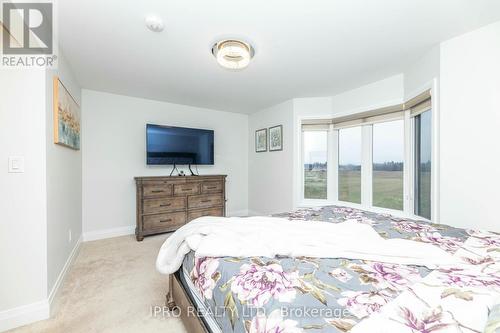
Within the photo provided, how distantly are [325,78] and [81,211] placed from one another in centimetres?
391

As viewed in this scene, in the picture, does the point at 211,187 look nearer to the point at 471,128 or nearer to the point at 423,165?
the point at 423,165

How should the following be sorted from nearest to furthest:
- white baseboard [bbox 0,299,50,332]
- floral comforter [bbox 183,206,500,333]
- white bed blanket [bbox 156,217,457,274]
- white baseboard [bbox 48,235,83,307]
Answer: floral comforter [bbox 183,206,500,333]
white bed blanket [bbox 156,217,457,274]
white baseboard [bbox 0,299,50,332]
white baseboard [bbox 48,235,83,307]

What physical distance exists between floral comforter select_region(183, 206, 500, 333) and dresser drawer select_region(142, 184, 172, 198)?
2337 millimetres

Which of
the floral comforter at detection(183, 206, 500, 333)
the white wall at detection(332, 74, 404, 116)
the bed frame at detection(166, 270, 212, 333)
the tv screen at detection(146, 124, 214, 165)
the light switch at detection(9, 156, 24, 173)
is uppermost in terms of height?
the white wall at detection(332, 74, 404, 116)

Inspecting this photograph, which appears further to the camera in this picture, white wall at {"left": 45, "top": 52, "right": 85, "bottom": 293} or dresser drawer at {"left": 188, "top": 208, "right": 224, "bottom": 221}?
dresser drawer at {"left": 188, "top": 208, "right": 224, "bottom": 221}

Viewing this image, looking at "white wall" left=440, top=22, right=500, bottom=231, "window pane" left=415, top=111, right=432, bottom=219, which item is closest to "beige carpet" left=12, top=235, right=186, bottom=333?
"white wall" left=440, top=22, right=500, bottom=231

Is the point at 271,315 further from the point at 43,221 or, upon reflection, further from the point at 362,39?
the point at 362,39

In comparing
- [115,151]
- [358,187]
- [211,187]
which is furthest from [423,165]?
[115,151]

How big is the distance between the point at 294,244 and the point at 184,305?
0.85m

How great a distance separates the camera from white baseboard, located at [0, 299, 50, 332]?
151 cm

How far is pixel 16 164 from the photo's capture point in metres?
1.55

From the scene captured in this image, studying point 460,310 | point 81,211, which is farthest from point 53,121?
point 460,310

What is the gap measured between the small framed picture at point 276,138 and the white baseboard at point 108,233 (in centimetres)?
280

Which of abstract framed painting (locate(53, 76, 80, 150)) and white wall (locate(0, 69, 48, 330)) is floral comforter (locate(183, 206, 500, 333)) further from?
abstract framed painting (locate(53, 76, 80, 150))
